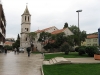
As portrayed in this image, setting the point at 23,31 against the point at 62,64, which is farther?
the point at 23,31

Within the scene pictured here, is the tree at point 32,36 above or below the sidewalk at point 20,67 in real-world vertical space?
above

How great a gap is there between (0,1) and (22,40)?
39.3 m

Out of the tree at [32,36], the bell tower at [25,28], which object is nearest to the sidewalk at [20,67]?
the tree at [32,36]

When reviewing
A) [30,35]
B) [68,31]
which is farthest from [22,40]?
[68,31]

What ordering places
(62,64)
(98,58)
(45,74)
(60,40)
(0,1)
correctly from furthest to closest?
(60,40) < (0,1) < (98,58) < (62,64) < (45,74)

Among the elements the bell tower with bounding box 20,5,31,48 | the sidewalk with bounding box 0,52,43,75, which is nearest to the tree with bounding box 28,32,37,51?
the bell tower with bounding box 20,5,31,48

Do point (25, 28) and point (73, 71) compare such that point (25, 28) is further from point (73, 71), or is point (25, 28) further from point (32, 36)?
point (73, 71)

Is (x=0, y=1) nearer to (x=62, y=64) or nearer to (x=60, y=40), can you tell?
(x=60, y=40)

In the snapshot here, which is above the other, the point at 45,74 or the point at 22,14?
the point at 22,14

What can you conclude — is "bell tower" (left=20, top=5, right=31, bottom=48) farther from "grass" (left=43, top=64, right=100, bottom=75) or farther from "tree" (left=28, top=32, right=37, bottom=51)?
"grass" (left=43, top=64, right=100, bottom=75)

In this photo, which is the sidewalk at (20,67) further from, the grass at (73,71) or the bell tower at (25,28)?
the bell tower at (25,28)

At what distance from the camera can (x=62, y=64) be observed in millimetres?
15664

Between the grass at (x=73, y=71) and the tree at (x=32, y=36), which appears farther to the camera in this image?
the tree at (x=32, y=36)

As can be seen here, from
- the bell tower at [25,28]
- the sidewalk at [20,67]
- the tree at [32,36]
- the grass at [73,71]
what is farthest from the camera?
the bell tower at [25,28]
